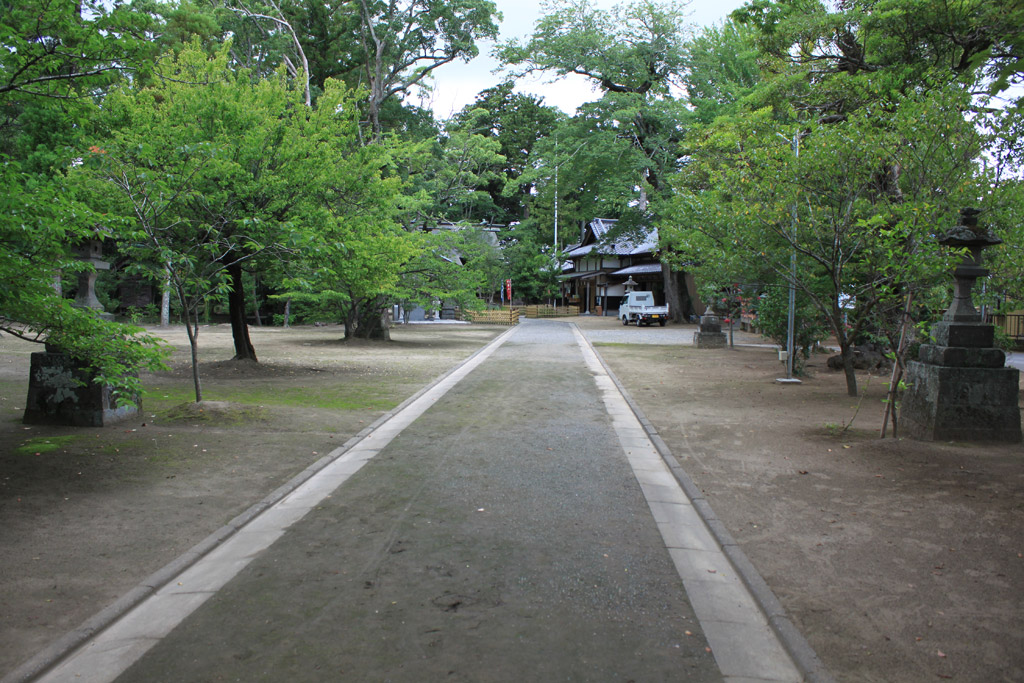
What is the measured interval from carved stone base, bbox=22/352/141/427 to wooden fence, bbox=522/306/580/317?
4580 cm

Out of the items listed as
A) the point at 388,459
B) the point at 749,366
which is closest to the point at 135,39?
the point at 388,459

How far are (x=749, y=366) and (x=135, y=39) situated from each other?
15.5 meters

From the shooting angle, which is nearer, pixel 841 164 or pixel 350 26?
pixel 841 164

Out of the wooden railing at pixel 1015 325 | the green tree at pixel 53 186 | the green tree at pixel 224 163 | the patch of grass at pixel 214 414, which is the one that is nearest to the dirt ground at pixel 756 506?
the patch of grass at pixel 214 414

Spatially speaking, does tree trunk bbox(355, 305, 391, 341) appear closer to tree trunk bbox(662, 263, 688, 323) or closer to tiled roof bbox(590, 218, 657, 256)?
tree trunk bbox(662, 263, 688, 323)

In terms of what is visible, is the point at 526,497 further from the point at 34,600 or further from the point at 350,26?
the point at 350,26

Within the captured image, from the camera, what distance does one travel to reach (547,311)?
180 feet

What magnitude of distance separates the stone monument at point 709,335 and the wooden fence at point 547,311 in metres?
29.7

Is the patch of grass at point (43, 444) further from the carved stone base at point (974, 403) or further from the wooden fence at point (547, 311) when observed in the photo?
the wooden fence at point (547, 311)

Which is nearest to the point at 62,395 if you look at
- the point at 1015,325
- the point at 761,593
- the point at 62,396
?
the point at 62,396

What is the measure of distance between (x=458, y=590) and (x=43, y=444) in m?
5.85

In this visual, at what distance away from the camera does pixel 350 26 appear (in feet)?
110

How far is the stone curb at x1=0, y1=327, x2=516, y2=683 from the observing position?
10.0 ft

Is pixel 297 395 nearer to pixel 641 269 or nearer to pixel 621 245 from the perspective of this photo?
pixel 641 269
